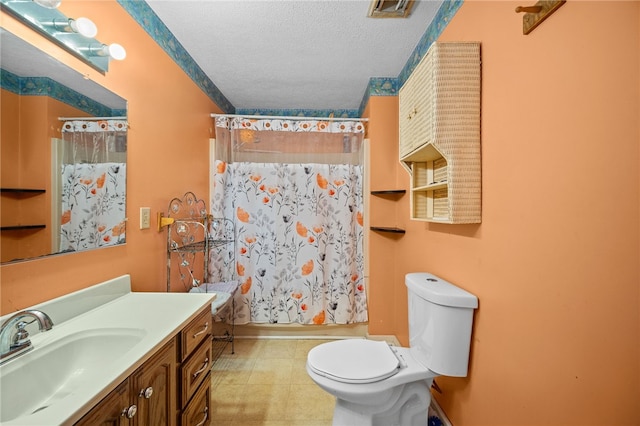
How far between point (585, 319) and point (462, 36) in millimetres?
1349

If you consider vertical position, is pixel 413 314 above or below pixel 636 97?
below

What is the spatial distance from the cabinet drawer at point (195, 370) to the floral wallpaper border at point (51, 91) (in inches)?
44.0

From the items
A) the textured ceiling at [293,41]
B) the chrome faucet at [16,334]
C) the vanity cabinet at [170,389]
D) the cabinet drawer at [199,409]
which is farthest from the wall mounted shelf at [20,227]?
the textured ceiling at [293,41]

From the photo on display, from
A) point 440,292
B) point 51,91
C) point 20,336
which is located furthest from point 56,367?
point 440,292

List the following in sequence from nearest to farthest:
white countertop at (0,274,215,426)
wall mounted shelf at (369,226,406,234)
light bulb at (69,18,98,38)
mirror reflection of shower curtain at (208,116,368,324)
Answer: white countertop at (0,274,215,426), light bulb at (69,18,98,38), wall mounted shelf at (369,226,406,234), mirror reflection of shower curtain at (208,116,368,324)

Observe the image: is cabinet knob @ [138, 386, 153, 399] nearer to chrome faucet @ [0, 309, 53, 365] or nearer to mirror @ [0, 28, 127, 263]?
chrome faucet @ [0, 309, 53, 365]

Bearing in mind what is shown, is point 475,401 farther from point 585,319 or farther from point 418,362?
point 585,319

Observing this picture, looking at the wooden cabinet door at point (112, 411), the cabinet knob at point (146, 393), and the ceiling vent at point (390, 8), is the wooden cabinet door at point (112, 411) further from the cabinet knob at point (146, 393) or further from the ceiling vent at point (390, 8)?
the ceiling vent at point (390, 8)

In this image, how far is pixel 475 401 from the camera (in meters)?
1.12

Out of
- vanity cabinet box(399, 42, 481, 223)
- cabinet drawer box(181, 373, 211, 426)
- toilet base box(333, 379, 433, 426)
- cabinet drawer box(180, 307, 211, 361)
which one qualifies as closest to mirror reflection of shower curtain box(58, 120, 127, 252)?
cabinet drawer box(180, 307, 211, 361)

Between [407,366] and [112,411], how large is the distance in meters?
1.14

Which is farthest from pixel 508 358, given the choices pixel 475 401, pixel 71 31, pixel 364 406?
pixel 71 31

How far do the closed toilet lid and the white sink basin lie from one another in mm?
789

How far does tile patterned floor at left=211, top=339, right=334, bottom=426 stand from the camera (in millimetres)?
1481
